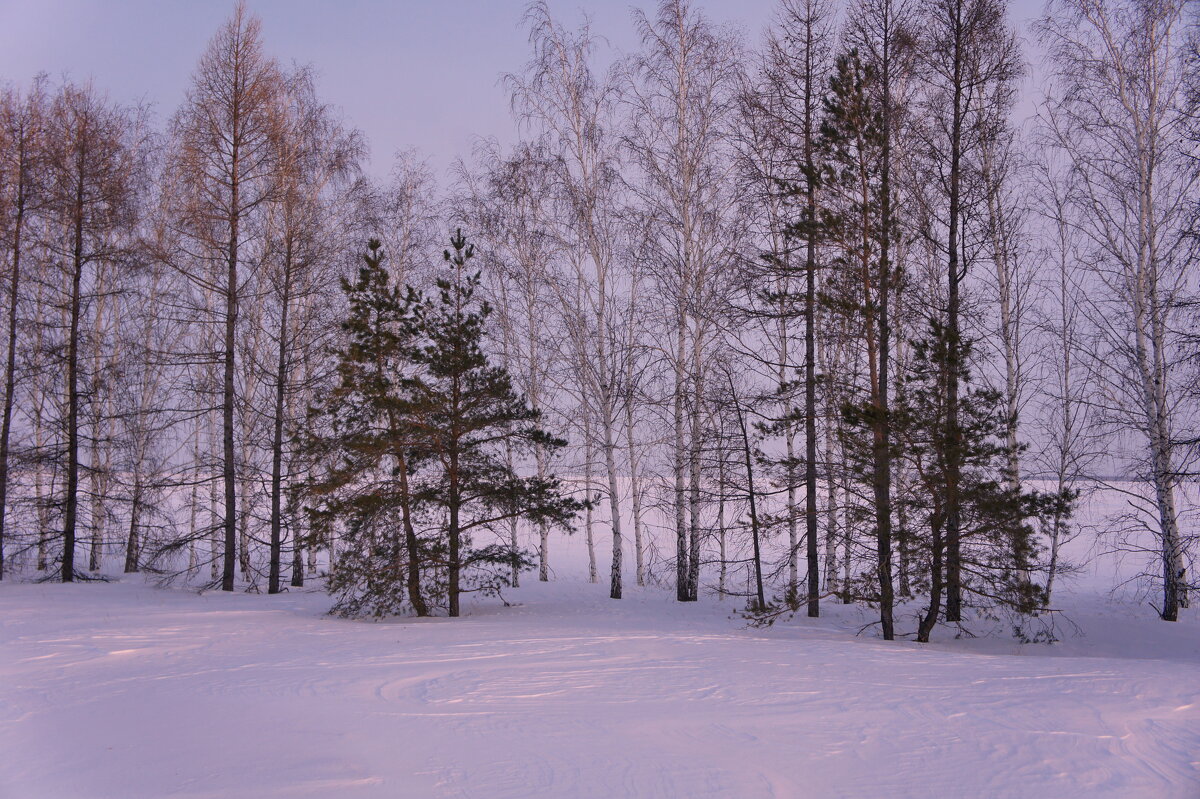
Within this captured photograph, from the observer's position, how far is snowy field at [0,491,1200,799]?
4.46 metres

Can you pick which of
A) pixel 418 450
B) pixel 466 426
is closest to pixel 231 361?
pixel 418 450

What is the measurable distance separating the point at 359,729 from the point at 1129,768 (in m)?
5.08

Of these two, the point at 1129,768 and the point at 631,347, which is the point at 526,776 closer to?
the point at 1129,768

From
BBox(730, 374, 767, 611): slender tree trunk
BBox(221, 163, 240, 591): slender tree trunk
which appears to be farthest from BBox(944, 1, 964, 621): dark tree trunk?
BBox(221, 163, 240, 591): slender tree trunk

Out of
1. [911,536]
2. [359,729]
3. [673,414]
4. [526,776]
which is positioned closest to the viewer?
[526,776]

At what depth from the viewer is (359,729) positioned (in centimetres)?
547

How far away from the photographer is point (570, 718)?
18.7 feet

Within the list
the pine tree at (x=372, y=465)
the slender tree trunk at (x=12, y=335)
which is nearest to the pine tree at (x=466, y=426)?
the pine tree at (x=372, y=465)

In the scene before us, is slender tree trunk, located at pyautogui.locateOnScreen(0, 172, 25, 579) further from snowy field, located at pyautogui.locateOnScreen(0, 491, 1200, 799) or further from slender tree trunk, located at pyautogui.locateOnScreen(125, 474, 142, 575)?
snowy field, located at pyautogui.locateOnScreen(0, 491, 1200, 799)

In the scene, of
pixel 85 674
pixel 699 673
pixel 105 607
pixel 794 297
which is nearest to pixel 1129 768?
pixel 699 673

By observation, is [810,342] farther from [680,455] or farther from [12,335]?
[12,335]

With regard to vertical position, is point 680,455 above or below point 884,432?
below

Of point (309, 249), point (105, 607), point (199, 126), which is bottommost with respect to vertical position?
point (105, 607)

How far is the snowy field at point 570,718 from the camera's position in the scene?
446 cm
